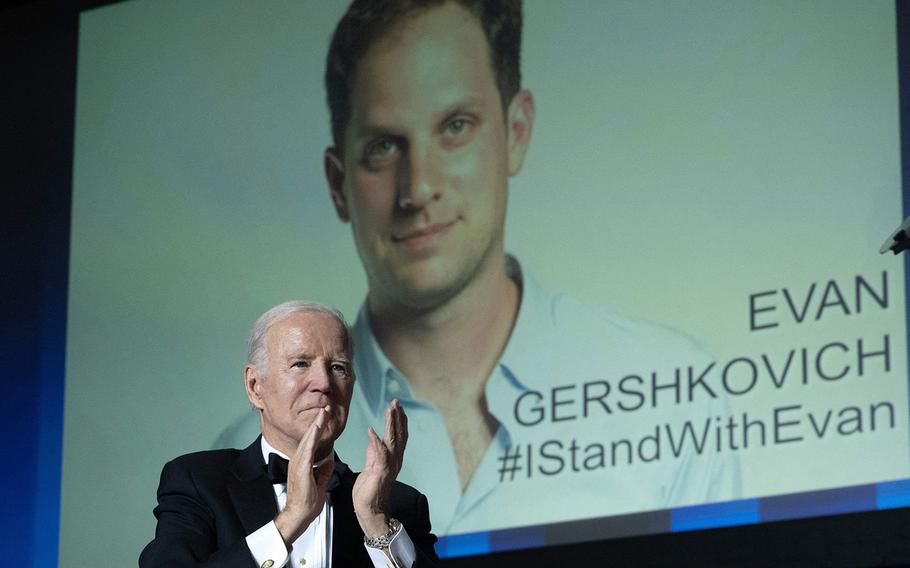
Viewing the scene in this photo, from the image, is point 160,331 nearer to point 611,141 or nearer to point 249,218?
point 249,218

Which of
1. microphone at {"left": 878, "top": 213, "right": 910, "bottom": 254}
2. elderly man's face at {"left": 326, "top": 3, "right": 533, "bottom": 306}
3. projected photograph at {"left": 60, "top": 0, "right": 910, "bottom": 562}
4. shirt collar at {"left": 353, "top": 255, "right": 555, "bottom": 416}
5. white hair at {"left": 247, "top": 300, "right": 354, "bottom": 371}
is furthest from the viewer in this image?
elderly man's face at {"left": 326, "top": 3, "right": 533, "bottom": 306}

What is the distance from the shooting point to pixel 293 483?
258cm

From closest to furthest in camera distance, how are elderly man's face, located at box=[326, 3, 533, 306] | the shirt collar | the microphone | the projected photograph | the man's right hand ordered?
the man's right hand → the microphone → the projected photograph → the shirt collar → elderly man's face, located at box=[326, 3, 533, 306]

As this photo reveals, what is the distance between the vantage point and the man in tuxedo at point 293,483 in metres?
2.60

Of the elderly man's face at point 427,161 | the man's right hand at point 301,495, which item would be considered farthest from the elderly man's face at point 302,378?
the elderly man's face at point 427,161

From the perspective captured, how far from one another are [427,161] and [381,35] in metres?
0.55

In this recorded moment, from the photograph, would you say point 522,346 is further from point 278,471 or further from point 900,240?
point 278,471

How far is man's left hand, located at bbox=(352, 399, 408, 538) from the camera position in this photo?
2643mm

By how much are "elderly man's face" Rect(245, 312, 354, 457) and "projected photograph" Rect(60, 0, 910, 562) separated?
200 centimetres

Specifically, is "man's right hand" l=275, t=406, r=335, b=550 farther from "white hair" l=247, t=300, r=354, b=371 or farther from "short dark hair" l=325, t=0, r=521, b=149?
"short dark hair" l=325, t=0, r=521, b=149

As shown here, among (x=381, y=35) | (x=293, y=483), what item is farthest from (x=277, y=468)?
(x=381, y=35)

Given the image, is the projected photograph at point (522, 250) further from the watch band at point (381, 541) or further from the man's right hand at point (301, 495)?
the man's right hand at point (301, 495)

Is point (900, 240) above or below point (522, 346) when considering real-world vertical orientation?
below

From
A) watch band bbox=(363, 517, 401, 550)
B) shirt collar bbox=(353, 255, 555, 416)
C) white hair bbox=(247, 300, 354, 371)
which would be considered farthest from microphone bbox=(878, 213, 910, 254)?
watch band bbox=(363, 517, 401, 550)
